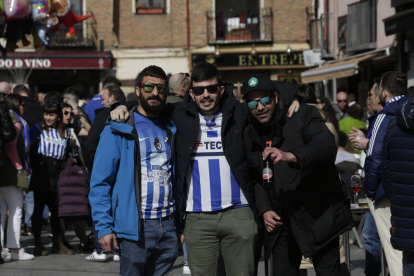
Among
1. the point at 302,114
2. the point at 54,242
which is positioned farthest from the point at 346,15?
the point at 302,114

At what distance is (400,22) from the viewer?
14141 mm

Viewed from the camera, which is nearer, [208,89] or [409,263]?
[409,263]

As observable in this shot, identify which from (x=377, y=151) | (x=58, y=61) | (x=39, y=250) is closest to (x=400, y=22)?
(x=377, y=151)

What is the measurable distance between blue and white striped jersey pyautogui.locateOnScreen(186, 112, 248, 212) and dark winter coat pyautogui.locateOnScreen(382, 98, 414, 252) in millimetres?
1058

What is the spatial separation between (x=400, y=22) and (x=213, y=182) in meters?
10.8

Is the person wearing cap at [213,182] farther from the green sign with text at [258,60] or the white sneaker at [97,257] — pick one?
the green sign with text at [258,60]

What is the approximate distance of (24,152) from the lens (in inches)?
319

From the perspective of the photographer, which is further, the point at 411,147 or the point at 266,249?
the point at 266,249

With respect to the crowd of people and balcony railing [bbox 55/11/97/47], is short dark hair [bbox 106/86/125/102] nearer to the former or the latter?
the crowd of people

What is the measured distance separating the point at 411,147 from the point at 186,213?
5.43ft

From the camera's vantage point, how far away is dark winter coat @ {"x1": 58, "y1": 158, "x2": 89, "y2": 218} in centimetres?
827

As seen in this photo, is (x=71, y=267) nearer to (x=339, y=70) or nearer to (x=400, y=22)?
(x=400, y=22)

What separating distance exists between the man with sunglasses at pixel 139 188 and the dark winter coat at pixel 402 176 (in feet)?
5.12

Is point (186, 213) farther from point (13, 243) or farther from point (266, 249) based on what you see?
point (13, 243)
